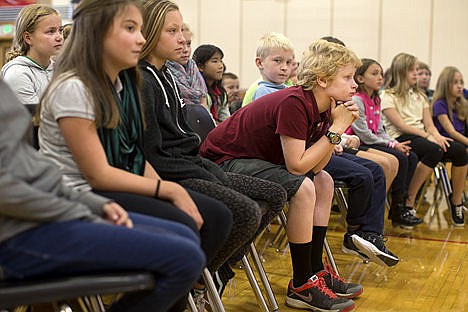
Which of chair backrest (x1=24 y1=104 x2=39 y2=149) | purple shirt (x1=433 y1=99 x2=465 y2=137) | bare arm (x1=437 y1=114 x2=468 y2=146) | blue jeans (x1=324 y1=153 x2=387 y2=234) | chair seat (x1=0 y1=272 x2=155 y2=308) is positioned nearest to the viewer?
chair seat (x1=0 y1=272 x2=155 y2=308)

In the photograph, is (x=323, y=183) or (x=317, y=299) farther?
(x=323, y=183)

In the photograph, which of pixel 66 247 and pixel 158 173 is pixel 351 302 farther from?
pixel 66 247

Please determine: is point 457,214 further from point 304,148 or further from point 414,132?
point 304,148

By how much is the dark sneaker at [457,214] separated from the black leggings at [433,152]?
1.04 ft

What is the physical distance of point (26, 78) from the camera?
2.81m

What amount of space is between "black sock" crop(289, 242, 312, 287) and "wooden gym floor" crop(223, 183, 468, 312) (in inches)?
5.4

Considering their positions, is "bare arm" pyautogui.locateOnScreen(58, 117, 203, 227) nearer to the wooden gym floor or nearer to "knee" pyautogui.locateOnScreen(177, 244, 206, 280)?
"knee" pyautogui.locateOnScreen(177, 244, 206, 280)

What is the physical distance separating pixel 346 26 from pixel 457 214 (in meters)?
3.92

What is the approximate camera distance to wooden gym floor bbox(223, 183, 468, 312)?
2.76 meters

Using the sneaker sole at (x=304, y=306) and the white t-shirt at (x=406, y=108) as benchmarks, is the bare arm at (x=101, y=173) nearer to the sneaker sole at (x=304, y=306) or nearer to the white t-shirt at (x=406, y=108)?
the sneaker sole at (x=304, y=306)

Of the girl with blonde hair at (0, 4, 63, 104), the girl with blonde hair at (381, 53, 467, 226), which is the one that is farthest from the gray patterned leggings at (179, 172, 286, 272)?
the girl with blonde hair at (381, 53, 467, 226)

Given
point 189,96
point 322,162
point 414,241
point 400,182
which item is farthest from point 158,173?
point 400,182

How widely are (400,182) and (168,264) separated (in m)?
3.22

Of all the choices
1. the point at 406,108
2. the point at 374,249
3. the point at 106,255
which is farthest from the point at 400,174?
the point at 106,255
